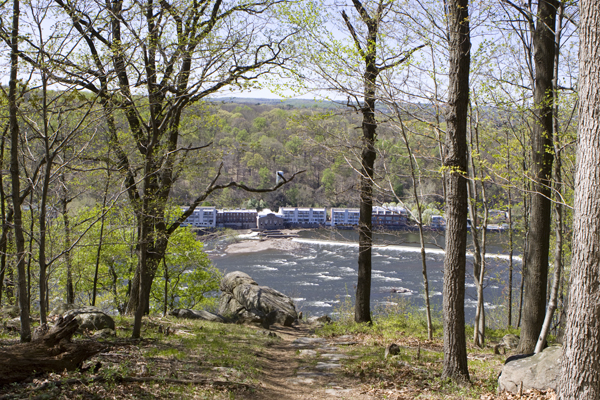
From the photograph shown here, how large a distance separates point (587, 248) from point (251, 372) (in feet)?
14.1

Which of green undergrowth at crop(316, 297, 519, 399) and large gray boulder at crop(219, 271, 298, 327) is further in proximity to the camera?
large gray boulder at crop(219, 271, 298, 327)

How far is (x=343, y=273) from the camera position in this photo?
36531 millimetres

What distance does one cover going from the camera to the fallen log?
3892 millimetres

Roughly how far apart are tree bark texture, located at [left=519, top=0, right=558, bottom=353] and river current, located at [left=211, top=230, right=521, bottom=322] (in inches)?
603

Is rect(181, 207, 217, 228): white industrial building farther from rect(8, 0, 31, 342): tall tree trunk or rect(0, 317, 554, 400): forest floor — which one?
rect(8, 0, 31, 342): tall tree trunk

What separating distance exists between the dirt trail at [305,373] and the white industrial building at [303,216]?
55.0m

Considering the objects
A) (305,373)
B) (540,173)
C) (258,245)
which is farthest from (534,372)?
(258,245)

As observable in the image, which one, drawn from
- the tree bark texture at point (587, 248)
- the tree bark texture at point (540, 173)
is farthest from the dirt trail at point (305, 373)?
the tree bark texture at point (540, 173)

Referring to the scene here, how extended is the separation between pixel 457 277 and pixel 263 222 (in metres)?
55.9

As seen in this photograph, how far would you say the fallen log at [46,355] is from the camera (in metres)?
3.89

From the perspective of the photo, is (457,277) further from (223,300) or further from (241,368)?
(223,300)

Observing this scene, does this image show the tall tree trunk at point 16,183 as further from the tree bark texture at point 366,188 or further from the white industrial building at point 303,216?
the white industrial building at point 303,216

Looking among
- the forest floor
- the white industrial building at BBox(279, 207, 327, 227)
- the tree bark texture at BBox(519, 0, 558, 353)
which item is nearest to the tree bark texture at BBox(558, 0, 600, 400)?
the forest floor

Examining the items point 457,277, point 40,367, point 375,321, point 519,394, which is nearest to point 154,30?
point 40,367
